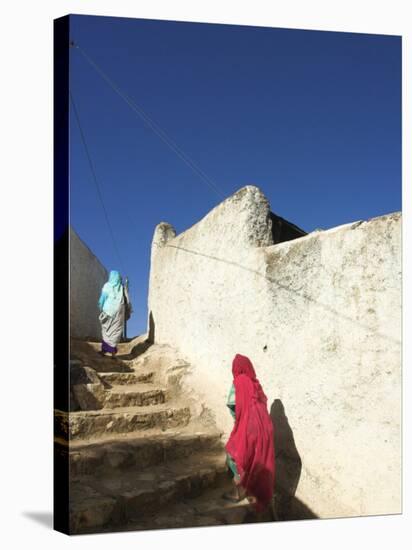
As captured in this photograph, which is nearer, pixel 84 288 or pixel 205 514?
pixel 205 514

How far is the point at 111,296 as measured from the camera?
6004 millimetres

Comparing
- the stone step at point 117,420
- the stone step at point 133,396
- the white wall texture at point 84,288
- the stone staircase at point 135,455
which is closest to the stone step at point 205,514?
the stone staircase at point 135,455

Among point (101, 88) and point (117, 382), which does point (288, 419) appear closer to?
point (117, 382)

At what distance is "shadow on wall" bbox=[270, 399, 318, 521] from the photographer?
219 inches

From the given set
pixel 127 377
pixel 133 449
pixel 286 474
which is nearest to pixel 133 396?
pixel 127 377

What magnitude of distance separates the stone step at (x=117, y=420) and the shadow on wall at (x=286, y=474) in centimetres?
86

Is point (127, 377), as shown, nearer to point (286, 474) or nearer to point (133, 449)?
point (133, 449)

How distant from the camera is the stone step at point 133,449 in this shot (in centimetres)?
491

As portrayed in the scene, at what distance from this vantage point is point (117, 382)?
6188 mm

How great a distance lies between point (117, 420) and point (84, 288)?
1122mm

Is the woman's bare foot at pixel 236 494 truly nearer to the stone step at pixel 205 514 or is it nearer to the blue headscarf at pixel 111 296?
the stone step at pixel 205 514

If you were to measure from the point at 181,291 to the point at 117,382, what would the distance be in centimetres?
122

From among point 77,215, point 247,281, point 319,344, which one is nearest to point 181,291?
point 247,281

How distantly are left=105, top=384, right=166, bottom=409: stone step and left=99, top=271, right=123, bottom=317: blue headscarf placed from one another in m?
0.70
